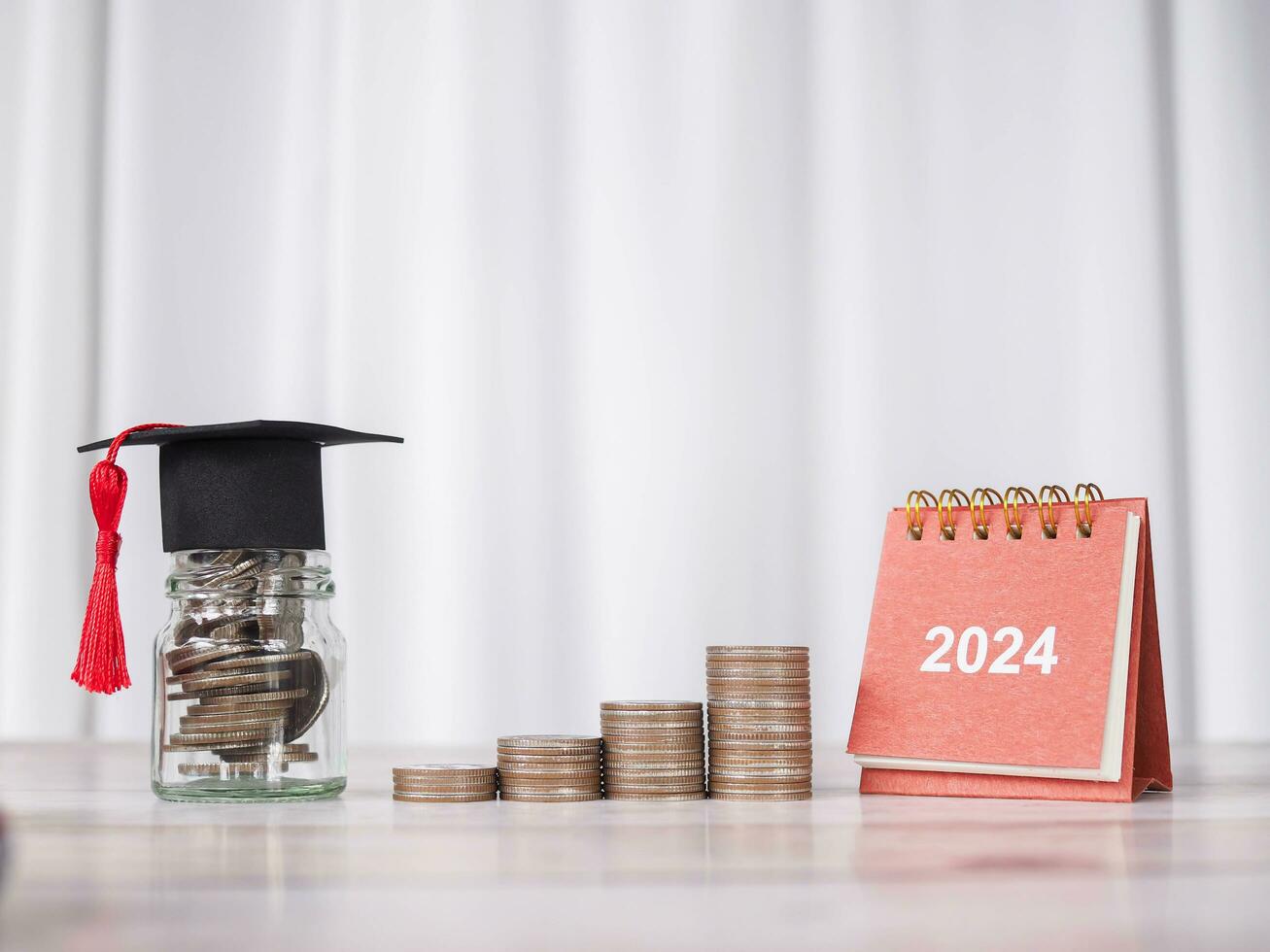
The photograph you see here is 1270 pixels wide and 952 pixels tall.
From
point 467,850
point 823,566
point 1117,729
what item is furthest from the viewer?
point 823,566

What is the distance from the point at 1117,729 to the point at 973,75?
1.22 m

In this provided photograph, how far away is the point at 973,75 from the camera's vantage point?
72.6 inches

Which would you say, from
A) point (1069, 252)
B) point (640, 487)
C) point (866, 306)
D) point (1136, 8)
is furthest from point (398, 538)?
point (1136, 8)

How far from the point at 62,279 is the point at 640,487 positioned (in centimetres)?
95

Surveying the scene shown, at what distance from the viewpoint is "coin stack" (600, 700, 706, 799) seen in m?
0.97

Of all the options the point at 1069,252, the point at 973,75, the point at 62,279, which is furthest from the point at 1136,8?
the point at 62,279

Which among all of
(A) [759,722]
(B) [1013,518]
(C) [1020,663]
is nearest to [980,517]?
(B) [1013,518]

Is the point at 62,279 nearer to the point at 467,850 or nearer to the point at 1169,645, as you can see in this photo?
the point at 467,850

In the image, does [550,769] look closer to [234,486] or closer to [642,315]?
[234,486]

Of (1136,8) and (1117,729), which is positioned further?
(1136,8)

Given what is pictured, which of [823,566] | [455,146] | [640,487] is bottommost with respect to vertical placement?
[823,566]

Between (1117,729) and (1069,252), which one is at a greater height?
(1069,252)

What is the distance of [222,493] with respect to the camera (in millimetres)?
931

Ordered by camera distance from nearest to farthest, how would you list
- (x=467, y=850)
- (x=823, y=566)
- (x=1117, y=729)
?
(x=467, y=850), (x=1117, y=729), (x=823, y=566)
